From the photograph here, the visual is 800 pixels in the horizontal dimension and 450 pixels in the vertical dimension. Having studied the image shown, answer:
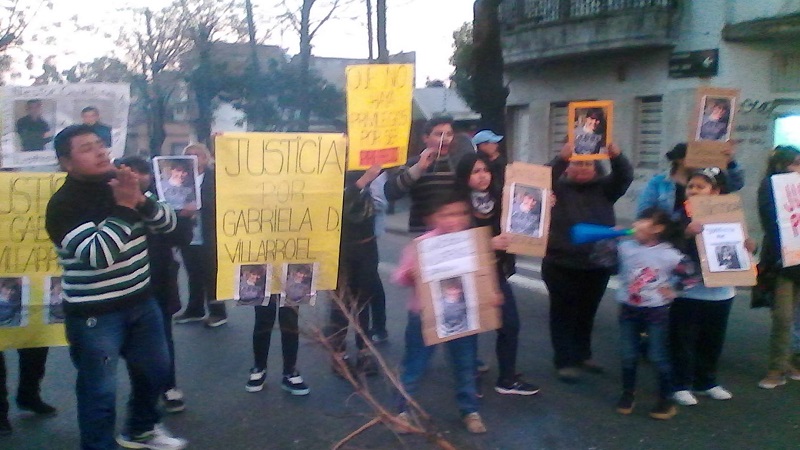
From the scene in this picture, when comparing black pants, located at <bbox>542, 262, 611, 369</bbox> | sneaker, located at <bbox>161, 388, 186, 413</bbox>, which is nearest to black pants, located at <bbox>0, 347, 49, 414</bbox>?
sneaker, located at <bbox>161, 388, 186, 413</bbox>

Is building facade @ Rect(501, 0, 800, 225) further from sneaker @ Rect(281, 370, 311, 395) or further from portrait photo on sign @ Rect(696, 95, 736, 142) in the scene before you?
sneaker @ Rect(281, 370, 311, 395)

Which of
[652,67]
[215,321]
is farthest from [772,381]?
[652,67]

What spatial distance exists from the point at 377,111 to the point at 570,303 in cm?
194

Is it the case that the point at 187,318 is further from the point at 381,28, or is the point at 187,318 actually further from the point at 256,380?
the point at 381,28

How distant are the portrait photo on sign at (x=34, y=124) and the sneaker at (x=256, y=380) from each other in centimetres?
196

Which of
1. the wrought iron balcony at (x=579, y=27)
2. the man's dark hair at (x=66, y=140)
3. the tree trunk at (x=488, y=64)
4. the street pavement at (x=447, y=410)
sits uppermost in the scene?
the wrought iron balcony at (x=579, y=27)

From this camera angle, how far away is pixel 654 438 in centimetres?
436

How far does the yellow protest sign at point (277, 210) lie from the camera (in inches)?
177

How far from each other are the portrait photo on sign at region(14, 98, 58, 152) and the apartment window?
494 inches

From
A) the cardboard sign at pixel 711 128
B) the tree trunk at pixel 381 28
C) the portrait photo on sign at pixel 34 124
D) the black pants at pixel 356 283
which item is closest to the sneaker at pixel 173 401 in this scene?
the black pants at pixel 356 283

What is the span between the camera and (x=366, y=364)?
509cm

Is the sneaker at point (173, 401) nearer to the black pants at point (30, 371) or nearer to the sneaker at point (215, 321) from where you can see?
the black pants at point (30, 371)

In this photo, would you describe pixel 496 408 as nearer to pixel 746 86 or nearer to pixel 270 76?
pixel 746 86

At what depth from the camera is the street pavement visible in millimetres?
4363
